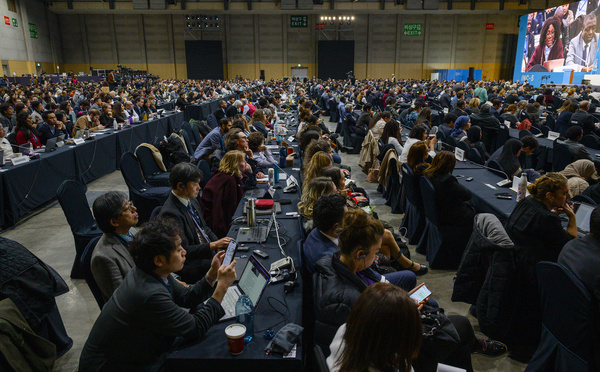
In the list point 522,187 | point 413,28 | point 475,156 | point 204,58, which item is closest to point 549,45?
point 413,28

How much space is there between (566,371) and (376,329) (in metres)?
1.66

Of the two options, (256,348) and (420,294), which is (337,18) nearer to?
(420,294)

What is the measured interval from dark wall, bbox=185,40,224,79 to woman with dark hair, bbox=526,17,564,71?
21.2 metres

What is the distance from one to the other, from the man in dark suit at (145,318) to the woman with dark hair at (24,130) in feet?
20.1

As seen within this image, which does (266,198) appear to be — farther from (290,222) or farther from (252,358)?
(252,358)

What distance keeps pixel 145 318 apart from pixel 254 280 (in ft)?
2.14

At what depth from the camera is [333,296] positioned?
2150mm

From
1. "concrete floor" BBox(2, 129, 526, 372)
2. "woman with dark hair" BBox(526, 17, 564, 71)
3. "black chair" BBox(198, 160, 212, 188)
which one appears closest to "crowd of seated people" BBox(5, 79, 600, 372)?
"concrete floor" BBox(2, 129, 526, 372)

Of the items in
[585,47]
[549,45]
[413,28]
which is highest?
[413,28]

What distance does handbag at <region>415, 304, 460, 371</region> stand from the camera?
87.4 inches

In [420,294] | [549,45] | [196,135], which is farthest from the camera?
[549,45]

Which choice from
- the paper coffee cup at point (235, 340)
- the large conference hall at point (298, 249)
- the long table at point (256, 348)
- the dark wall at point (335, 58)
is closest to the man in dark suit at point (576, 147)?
the large conference hall at point (298, 249)

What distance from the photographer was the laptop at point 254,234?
3.29 m

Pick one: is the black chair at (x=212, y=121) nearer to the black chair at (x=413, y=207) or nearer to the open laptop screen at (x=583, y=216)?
the black chair at (x=413, y=207)
